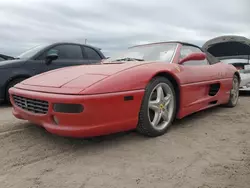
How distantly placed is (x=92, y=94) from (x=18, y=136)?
1.04 m

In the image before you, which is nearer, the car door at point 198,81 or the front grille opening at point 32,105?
the front grille opening at point 32,105

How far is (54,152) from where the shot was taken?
7.11ft

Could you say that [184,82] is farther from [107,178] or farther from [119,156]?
[107,178]

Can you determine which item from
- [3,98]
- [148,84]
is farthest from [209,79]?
[3,98]

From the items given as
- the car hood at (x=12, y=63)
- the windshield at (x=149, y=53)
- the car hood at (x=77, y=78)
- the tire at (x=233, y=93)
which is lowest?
the tire at (x=233, y=93)

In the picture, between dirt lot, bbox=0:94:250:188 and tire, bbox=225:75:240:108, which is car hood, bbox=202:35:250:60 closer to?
tire, bbox=225:75:240:108

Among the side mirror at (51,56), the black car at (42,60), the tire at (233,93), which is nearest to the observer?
the tire at (233,93)

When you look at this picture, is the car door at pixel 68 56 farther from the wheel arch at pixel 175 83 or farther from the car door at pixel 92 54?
the wheel arch at pixel 175 83

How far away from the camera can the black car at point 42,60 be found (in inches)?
179

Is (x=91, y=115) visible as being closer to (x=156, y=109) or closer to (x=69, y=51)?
(x=156, y=109)

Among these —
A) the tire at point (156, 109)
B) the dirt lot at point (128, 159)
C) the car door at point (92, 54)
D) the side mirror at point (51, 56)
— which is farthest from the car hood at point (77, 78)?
the car door at point (92, 54)

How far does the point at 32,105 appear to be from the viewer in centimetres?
234

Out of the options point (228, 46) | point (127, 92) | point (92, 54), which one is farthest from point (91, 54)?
point (228, 46)

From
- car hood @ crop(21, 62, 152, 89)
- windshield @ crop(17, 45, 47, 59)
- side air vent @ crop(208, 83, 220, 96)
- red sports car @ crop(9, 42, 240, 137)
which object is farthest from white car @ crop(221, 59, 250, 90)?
windshield @ crop(17, 45, 47, 59)
